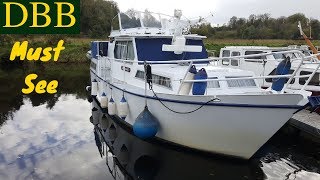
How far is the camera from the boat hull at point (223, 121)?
9.34 metres

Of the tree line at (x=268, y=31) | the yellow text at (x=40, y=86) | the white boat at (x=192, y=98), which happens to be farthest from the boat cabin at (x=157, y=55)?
the tree line at (x=268, y=31)

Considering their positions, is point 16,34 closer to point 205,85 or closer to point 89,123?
point 89,123

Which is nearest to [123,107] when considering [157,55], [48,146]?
[157,55]

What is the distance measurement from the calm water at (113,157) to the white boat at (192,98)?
1.73ft

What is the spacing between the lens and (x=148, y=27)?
54.3 feet

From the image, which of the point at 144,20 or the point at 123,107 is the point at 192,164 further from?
the point at 144,20

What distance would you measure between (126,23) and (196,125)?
832 centimetres

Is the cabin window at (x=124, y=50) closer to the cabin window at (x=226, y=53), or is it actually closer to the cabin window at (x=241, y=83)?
the cabin window at (x=241, y=83)

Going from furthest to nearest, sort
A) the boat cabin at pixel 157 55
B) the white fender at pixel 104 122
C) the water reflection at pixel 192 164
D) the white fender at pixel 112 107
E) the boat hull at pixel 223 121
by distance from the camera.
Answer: the white fender at pixel 104 122, the white fender at pixel 112 107, the boat cabin at pixel 157 55, the water reflection at pixel 192 164, the boat hull at pixel 223 121

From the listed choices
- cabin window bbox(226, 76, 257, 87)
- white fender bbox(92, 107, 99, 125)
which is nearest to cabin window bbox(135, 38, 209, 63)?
cabin window bbox(226, 76, 257, 87)

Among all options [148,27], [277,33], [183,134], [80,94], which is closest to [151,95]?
[183,134]

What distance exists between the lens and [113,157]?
12164mm

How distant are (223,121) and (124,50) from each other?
717cm

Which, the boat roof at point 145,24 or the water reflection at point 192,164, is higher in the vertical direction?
the boat roof at point 145,24
